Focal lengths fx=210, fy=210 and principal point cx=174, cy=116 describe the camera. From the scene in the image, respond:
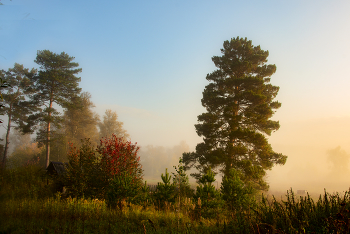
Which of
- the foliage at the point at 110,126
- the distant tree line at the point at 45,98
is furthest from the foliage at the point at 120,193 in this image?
the foliage at the point at 110,126

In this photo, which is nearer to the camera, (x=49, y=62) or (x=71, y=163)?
(x=71, y=163)

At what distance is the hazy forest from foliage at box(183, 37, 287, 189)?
0.26ft

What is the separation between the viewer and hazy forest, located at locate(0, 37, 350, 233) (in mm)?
4781

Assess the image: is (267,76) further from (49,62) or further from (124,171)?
(49,62)

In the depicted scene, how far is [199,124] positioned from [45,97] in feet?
66.7

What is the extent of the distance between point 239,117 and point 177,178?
800 cm

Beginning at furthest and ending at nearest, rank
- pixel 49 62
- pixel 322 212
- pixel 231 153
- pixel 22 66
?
pixel 22 66
pixel 49 62
pixel 231 153
pixel 322 212

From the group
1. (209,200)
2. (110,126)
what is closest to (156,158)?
(110,126)

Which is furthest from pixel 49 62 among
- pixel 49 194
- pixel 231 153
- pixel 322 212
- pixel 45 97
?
pixel 322 212

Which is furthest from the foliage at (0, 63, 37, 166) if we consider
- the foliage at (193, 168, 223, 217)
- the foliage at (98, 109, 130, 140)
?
the foliage at (193, 168, 223, 217)

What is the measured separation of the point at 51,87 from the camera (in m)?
26.7

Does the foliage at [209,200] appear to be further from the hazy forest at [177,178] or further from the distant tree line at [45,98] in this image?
the distant tree line at [45,98]

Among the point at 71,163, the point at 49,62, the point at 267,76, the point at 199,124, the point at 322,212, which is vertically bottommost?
the point at 322,212

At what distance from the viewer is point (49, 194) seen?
A: 1149cm
